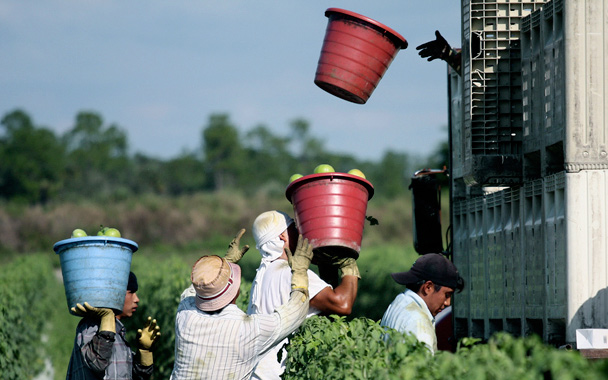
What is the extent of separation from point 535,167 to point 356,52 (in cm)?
150

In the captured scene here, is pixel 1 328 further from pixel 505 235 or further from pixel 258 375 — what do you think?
pixel 505 235

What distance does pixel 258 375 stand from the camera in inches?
228

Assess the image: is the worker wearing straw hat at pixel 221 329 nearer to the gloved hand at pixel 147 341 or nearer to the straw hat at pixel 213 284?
the straw hat at pixel 213 284

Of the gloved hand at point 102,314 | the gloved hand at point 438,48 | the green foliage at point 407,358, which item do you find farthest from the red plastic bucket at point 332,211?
the gloved hand at point 438,48

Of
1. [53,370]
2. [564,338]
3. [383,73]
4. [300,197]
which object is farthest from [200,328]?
[53,370]

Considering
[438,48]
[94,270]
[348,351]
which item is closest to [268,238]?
[94,270]

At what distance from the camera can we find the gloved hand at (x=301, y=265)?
5469 mm

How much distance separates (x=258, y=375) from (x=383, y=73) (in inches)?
96.5

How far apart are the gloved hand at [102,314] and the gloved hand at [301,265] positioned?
1.24m

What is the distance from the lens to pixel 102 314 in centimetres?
598

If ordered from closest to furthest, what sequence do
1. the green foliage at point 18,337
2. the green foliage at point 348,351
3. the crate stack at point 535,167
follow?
the green foliage at point 348,351 → the crate stack at point 535,167 → the green foliage at point 18,337

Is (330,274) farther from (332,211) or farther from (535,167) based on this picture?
(535,167)

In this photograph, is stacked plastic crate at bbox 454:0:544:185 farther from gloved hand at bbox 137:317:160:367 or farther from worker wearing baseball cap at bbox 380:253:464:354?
gloved hand at bbox 137:317:160:367

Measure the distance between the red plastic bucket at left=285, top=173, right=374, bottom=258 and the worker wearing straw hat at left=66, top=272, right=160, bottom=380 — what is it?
1239mm
